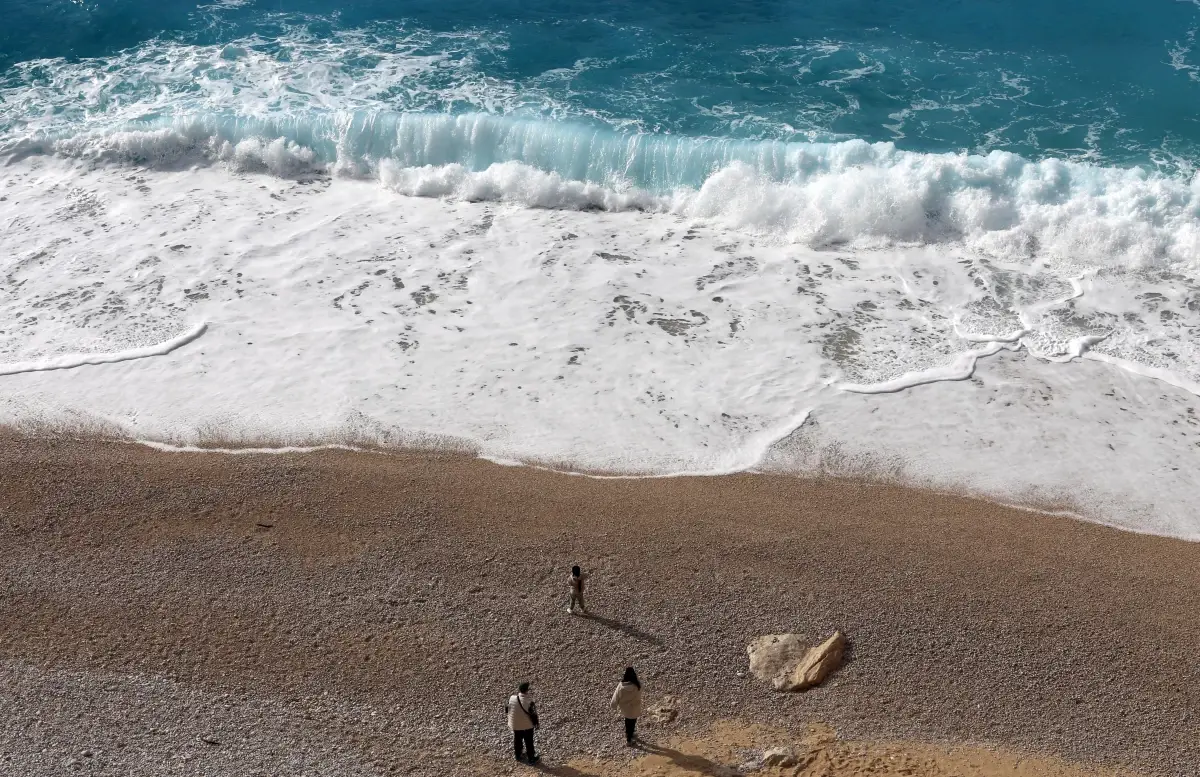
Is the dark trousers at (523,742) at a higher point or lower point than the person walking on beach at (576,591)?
lower

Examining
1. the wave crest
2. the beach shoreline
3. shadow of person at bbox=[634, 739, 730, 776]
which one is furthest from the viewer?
the wave crest

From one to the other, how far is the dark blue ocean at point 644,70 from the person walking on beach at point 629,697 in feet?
48.6

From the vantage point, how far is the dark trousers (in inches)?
386

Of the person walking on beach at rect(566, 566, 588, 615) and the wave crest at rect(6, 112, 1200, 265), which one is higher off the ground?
the wave crest at rect(6, 112, 1200, 265)

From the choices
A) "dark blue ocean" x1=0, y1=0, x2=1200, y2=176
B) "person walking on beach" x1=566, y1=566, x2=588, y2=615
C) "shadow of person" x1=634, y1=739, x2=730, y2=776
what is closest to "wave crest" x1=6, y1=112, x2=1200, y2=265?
"dark blue ocean" x1=0, y1=0, x2=1200, y2=176

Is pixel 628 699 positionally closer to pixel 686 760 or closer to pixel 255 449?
pixel 686 760

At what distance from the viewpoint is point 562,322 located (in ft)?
58.4

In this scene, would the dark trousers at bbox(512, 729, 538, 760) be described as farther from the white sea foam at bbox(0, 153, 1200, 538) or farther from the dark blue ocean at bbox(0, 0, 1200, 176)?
the dark blue ocean at bbox(0, 0, 1200, 176)

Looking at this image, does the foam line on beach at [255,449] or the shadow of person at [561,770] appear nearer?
the shadow of person at [561,770]

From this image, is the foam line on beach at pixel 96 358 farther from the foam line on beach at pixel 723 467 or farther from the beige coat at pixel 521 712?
the beige coat at pixel 521 712

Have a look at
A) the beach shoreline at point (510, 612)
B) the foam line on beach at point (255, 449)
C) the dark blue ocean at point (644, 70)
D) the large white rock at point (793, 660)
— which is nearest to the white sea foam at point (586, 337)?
the foam line on beach at point (255, 449)

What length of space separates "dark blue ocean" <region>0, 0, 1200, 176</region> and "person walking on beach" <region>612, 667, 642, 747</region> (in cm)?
1481

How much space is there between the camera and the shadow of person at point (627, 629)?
11273mm

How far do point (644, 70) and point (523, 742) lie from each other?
815 inches
